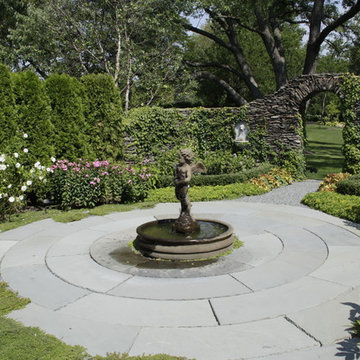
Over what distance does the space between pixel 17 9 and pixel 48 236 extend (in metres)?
20.4

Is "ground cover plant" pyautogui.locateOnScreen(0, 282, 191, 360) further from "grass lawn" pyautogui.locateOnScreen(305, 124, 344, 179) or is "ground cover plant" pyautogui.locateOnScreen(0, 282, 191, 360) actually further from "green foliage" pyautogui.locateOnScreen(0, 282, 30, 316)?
"grass lawn" pyautogui.locateOnScreen(305, 124, 344, 179)

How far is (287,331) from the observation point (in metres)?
3.21

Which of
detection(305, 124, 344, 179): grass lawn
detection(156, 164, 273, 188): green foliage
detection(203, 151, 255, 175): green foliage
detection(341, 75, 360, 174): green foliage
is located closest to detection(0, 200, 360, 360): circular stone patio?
detection(156, 164, 273, 188): green foliage

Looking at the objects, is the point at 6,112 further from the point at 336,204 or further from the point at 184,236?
the point at 336,204

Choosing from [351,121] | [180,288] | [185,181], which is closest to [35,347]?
[180,288]

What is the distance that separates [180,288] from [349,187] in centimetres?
648

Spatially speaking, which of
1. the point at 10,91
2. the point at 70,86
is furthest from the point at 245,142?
the point at 10,91

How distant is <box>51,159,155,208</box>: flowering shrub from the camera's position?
8.95 m

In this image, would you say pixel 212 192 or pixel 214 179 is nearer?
pixel 212 192

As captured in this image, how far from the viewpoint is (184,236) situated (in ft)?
18.2

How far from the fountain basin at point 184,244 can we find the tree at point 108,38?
A: 11.5 metres

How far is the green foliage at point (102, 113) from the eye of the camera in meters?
Result: 11.1

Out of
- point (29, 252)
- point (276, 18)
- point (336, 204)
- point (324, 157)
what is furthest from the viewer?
point (276, 18)

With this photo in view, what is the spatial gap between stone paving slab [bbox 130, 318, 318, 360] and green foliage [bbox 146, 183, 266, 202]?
20.8ft
